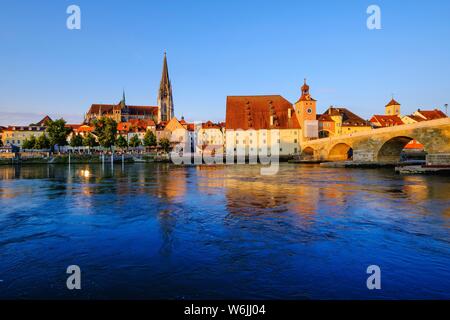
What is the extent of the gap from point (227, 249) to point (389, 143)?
1809 inches

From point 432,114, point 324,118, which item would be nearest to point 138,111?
point 324,118

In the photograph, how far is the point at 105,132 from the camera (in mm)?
91312

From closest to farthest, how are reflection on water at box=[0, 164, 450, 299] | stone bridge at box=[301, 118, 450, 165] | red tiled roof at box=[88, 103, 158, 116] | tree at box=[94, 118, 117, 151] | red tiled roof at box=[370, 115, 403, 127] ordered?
reflection on water at box=[0, 164, 450, 299] → stone bridge at box=[301, 118, 450, 165] → tree at box=[94, 118, 117, 151] → red tiled roof at box=[370, 115, 403, 127] → red tiled roof at box=[88, 103, 158, 116]

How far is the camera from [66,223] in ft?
43.1

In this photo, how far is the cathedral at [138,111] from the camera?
6368 inches

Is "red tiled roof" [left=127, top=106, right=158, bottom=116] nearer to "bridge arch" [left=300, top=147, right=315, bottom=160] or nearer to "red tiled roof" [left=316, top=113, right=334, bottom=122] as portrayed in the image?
"red tiled roof" [left=316, top=113, right=334, bottom=122]

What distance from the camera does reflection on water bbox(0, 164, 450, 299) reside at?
6.65 m

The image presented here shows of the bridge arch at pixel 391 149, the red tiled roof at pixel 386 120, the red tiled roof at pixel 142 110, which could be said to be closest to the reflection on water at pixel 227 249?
the bridge arch at pixel 391 149

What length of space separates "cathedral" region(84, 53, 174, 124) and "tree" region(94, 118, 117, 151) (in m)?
66.0

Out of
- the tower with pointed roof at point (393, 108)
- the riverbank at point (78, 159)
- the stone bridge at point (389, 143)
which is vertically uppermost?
the tower with pointed roof at point (393, 108)

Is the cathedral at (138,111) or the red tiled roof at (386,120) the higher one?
the cathedral at (138,111)

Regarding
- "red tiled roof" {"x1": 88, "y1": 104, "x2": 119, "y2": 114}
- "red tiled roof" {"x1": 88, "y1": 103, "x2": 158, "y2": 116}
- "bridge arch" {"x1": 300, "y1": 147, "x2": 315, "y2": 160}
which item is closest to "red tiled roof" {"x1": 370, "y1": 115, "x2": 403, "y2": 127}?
"bridge arch" {"x1": 300, "y1": 147, "x2": 315, "y2": 160}

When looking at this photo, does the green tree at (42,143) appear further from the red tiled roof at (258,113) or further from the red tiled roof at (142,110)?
the red tiled roof at (142,110)
